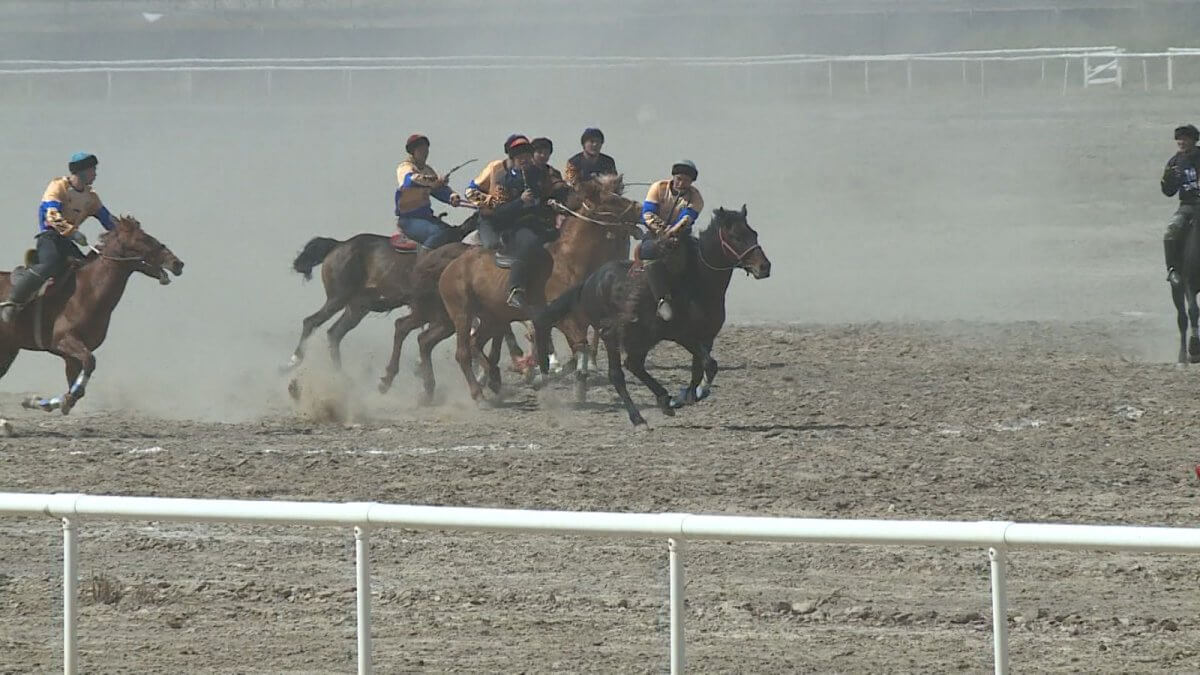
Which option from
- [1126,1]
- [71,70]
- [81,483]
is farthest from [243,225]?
[81,483]

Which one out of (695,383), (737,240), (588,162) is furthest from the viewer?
(588,162)

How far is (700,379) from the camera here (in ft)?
46.7

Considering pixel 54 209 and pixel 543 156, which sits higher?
pixel 543 156

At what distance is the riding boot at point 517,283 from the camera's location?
15.9 m

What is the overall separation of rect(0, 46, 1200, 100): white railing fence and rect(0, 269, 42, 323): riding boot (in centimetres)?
2236

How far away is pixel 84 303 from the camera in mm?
14539

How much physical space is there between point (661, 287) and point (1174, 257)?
4.95 meters

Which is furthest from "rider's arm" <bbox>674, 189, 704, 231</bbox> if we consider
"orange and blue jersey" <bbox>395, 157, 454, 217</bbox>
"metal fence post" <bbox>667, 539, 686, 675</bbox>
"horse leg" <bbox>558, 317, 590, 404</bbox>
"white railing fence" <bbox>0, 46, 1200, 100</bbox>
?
"white railing fence" <bbox>0, 46, 1200, 100</bbox>

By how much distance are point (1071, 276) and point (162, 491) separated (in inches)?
615

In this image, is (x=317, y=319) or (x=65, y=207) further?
(x=317, y=319)

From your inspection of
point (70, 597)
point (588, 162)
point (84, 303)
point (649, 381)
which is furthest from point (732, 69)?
point (70, 597)

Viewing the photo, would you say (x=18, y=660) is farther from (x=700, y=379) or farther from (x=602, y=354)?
(x=602, y=354)

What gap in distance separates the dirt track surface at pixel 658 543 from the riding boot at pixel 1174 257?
0.85 metres

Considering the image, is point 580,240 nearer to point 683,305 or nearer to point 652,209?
point 652,209
